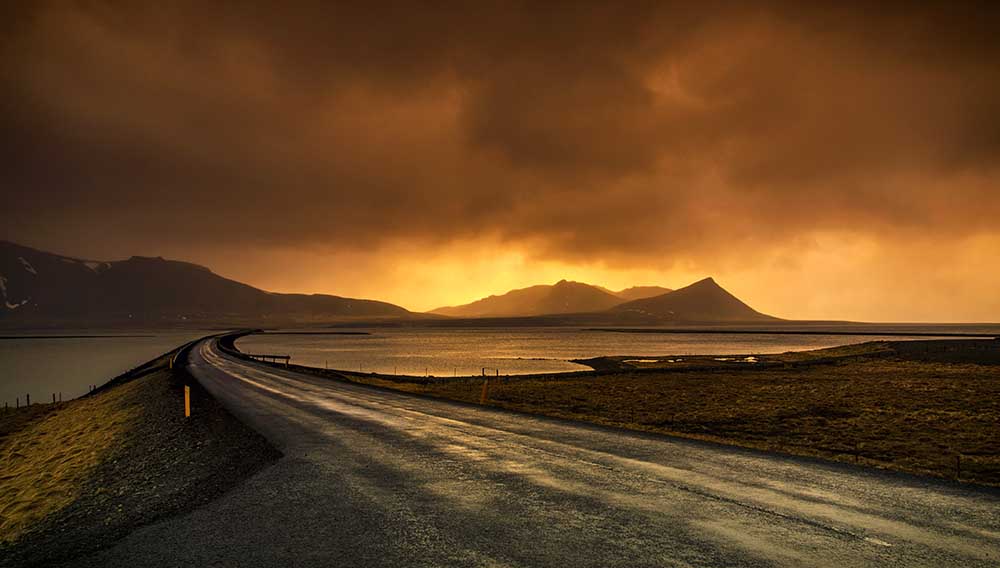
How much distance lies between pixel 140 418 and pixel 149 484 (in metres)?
15.7

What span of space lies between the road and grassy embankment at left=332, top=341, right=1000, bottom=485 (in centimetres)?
475

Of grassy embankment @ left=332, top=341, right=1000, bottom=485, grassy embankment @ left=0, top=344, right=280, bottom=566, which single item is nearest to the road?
grassy embankment @ left=0, top=344, right=280, bottom=566

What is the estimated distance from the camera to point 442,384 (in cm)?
4609

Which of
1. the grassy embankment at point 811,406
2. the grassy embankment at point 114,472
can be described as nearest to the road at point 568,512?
the grassy embankment at point 114,472

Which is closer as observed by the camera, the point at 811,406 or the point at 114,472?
the point at 114,472

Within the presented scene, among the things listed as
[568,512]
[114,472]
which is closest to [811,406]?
[568,512]

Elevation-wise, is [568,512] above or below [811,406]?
above

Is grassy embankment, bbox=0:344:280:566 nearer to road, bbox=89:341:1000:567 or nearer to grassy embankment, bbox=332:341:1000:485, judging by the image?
road, bbox=89:341:1000:567

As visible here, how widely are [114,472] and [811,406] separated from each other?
31.7 m

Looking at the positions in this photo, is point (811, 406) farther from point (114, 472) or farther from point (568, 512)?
point (114, 472)

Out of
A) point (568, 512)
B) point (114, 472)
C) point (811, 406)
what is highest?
point (568, 512)

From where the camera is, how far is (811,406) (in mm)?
30125

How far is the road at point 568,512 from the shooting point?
27.4 ft

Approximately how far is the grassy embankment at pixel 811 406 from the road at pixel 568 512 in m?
4.75
